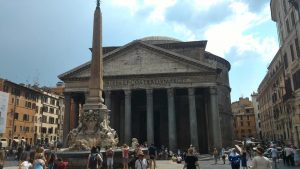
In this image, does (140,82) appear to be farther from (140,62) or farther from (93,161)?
(93,161)

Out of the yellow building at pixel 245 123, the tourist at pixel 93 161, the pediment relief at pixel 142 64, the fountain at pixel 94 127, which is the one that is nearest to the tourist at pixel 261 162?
the tourist at pixel 93 161

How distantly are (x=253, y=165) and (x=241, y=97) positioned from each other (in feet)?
249

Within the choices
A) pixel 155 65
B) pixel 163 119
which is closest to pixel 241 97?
pixel 163 119

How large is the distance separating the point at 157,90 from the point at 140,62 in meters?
3.62

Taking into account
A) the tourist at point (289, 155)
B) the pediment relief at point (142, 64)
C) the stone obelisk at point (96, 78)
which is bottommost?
the tourist at point (289, 155)

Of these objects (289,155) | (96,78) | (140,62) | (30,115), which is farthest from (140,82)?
(30,115)

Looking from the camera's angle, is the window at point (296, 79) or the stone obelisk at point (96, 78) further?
the window at point (296, 79)

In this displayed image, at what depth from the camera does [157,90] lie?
32062mm

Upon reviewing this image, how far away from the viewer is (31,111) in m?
45.5

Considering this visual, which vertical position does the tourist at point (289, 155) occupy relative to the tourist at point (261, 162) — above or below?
below

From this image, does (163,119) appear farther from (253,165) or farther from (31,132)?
(253,165)

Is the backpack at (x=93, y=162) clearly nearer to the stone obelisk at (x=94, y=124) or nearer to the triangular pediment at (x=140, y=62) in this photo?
the stone obelisk at (x=94, y=124)

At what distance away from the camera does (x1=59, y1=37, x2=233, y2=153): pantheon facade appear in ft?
94.3

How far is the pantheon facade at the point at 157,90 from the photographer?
94.3ft
